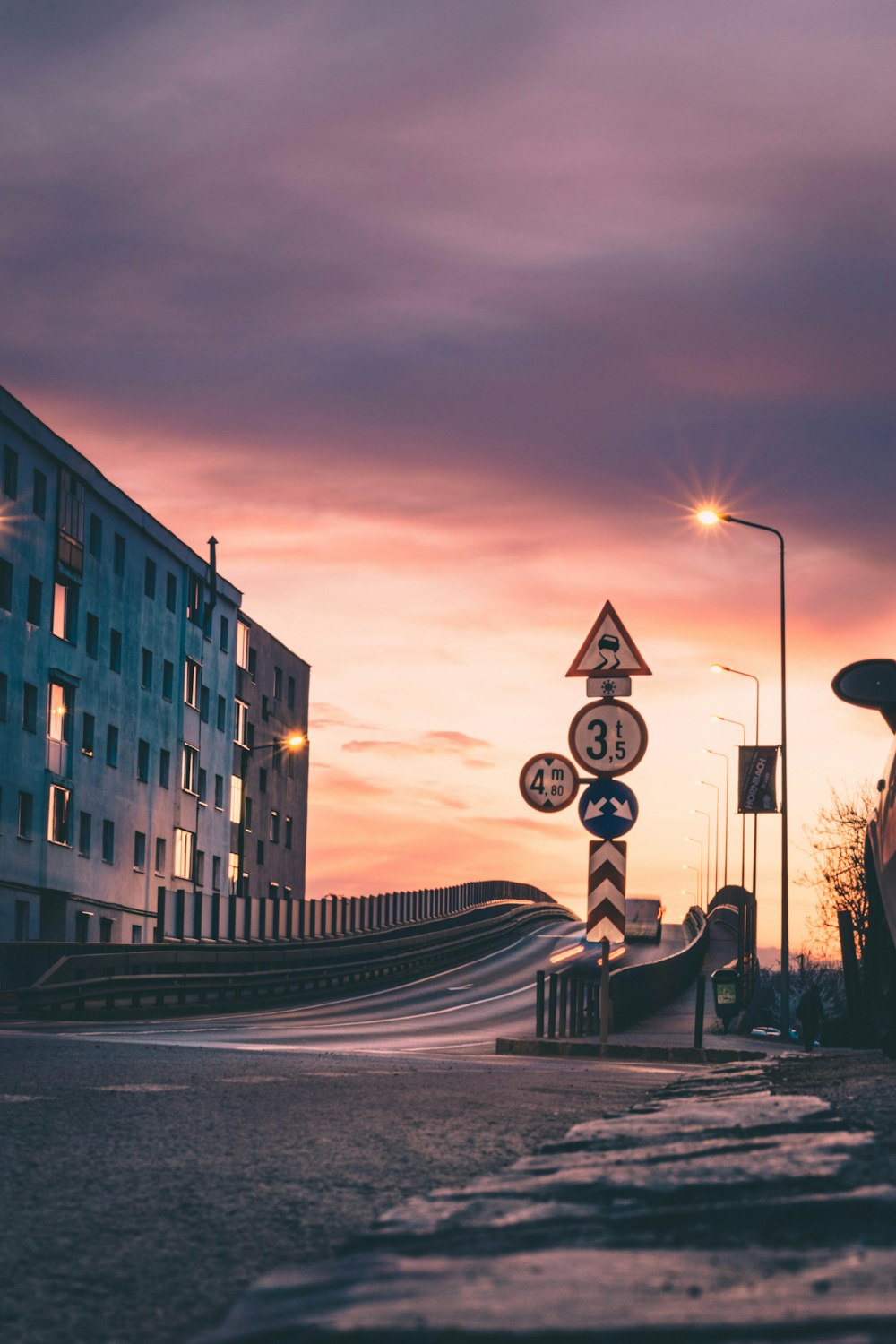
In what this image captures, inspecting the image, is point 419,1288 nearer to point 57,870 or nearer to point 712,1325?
point 712,1325

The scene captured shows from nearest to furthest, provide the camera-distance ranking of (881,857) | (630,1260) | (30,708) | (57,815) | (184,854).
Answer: (630,1260) < (881,857) < (30,708) < (57,815) < (184,854)

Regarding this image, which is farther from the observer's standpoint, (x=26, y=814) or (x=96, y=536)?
(x=96, y=536)

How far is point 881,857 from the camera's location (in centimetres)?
957

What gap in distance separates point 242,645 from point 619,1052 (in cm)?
6394

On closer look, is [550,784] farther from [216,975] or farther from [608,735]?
[216,975]

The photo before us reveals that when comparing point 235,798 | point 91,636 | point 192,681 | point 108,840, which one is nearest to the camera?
point 91,636

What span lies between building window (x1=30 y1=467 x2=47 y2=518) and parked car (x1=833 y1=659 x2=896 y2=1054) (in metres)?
41.7

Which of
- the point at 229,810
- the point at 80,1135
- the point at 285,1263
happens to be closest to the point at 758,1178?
the point at 285,1263

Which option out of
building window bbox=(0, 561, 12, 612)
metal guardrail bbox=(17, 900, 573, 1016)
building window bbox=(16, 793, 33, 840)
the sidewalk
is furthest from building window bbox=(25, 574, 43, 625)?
the sidewalk

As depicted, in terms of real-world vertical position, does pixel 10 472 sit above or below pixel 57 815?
above

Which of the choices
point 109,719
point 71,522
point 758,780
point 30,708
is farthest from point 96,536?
point 758,780

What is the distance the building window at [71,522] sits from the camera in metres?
51.0

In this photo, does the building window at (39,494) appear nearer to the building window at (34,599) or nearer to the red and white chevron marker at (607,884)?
the building window at (34,599)

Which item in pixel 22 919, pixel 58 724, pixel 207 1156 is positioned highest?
pixel 58 724
